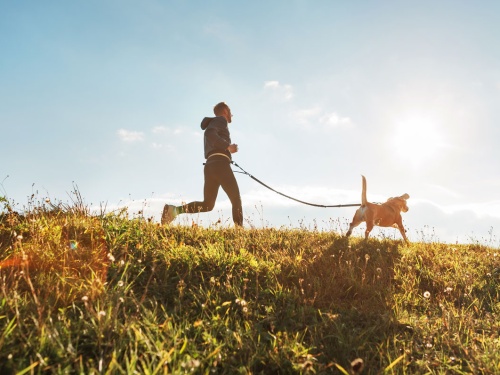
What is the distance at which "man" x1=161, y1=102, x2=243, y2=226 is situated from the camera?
862 cm

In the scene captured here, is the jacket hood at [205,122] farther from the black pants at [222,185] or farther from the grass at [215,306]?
the grass at [215,306]

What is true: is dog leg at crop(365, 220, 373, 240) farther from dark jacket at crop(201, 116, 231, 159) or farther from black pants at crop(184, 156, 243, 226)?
dark jacket at crop(201, 116, 231, 159)

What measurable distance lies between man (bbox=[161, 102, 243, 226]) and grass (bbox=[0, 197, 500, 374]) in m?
1.79

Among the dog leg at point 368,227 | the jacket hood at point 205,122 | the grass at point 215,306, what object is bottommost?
the grass at point 215,306

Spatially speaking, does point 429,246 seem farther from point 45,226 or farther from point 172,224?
point 45,226

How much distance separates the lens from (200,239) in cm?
612

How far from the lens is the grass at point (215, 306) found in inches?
114

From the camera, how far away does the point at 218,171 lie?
28.6 ft

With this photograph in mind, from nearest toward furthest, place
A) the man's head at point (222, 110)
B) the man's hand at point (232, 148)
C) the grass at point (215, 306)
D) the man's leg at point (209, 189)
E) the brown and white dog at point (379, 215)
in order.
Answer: the grass at point (215, 306), the man's leg at point (209, 189), the brown and white dog at point (379, 215), the man's hand at point (232, 148), the man's head at point (222, 110)

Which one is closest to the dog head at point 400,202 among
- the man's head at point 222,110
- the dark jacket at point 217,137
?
the dark jacket at point 217,137

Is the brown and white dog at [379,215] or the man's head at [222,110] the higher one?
the man's head at [222,110]

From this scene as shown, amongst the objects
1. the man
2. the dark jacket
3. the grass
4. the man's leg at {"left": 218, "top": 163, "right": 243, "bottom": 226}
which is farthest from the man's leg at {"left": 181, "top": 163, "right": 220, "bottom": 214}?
the grass

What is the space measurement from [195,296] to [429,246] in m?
6.27

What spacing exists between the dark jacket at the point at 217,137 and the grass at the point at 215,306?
258cm
